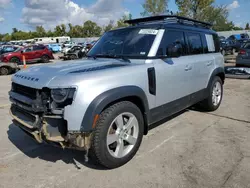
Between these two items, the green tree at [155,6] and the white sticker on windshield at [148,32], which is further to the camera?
the green tree at [155,6]

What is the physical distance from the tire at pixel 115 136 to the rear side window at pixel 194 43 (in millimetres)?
2046

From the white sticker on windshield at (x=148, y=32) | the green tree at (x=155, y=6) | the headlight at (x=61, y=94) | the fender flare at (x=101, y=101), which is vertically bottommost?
the fender flare at (x=101, y=101)

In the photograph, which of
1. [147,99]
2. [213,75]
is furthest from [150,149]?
[213,75]

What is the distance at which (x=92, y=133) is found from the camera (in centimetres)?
276

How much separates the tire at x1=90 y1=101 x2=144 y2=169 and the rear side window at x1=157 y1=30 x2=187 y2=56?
45.4 inches

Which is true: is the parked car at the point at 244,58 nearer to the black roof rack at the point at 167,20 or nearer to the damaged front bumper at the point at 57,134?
the black roof rack at the point at 167,20

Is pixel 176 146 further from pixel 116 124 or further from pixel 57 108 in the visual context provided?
pixel 57 108

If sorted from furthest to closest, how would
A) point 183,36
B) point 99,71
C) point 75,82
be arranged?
1. point 183,36
2. point 99,71
3. point 75,82

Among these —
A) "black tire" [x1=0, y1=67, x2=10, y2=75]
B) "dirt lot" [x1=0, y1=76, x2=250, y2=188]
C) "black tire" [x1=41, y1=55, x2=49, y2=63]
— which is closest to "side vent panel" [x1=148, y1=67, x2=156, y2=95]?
"dirt lot" [x1=0, y1=76, x2=250, y2=188]

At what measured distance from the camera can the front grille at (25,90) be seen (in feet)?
9.70

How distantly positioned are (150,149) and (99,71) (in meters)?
1.59

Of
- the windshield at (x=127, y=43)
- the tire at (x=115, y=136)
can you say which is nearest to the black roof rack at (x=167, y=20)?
the windshield at (x=127, y=43)

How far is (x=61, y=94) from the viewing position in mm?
2652

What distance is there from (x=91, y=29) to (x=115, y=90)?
315 feet
